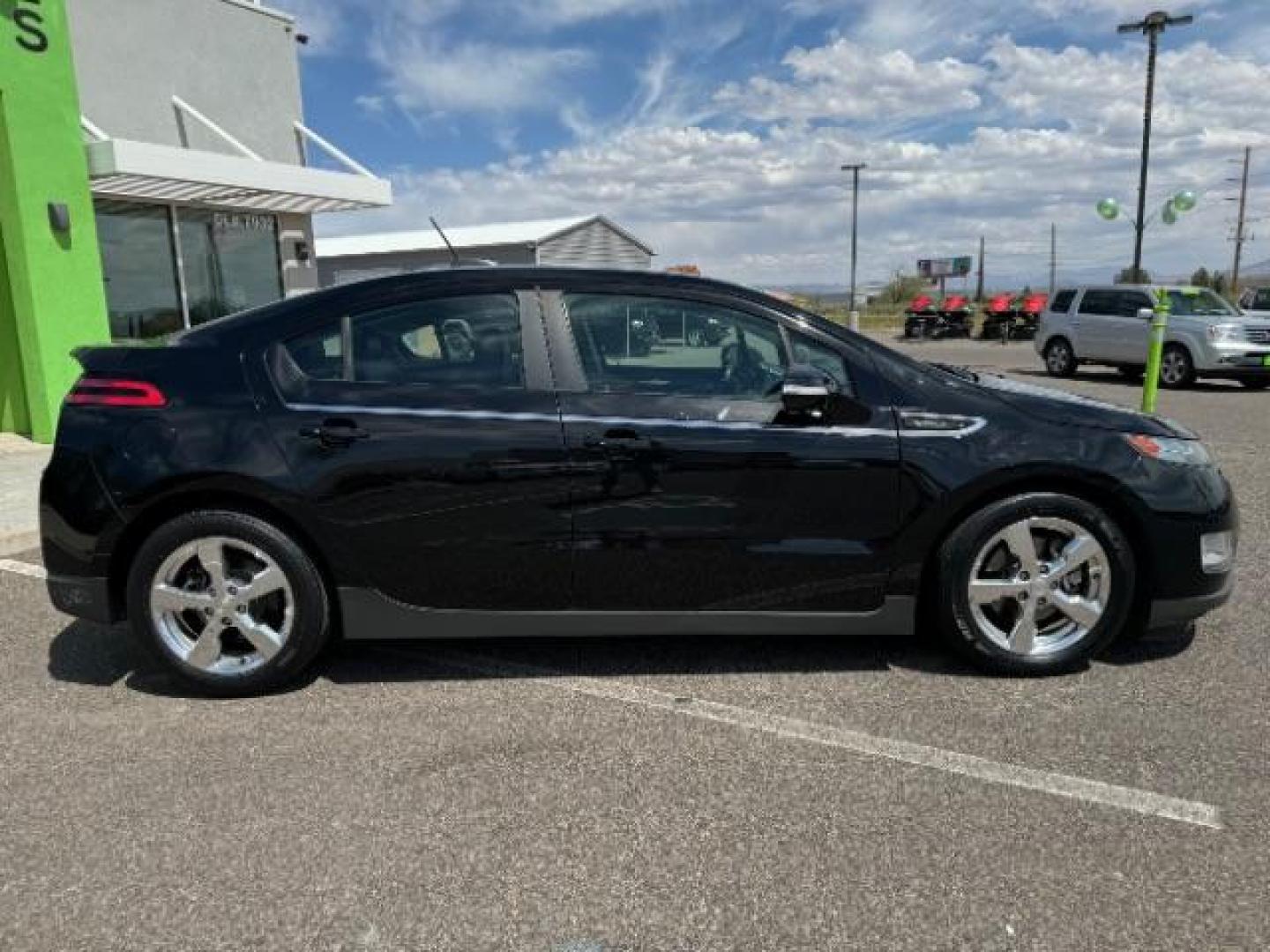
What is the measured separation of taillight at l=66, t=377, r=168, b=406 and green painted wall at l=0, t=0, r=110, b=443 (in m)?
5.95

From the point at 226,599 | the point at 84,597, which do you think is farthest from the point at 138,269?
the point at 226,599

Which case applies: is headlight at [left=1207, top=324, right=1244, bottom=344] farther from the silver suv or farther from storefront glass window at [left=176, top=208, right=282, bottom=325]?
storefront glass window at [left=176, top=208, right=282, bottom=325]

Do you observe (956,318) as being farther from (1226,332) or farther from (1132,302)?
(1226,332)

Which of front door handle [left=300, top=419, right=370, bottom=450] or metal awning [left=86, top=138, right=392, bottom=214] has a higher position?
metal awning [left=86, top=138, right=392, bottom=214]

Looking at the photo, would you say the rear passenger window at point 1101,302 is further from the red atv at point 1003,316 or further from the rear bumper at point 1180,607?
the rear bumper at point 1180,607

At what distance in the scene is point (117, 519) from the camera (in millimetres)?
3385

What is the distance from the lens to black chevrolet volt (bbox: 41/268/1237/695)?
3344mm

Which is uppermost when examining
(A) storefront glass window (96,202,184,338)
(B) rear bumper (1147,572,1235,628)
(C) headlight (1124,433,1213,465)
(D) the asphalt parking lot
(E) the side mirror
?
(A) storefront glass window (96,202,184,338)

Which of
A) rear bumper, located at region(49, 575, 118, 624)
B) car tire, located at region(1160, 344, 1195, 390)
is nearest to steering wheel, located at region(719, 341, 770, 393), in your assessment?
rear bumper, located at region(49, 575, 118, 624)

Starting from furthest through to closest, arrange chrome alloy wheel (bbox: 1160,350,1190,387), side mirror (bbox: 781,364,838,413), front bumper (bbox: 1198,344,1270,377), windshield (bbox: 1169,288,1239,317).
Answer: windshield (bbox: 1169,288,1239,317), chrome alloy wheel (bbox: 1160,350,1190,387), front bumper (bbox: 1198,344,1270,377), side mirror (bbox: 781,364,838,413)

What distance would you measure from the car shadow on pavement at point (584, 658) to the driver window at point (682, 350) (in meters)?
0.97

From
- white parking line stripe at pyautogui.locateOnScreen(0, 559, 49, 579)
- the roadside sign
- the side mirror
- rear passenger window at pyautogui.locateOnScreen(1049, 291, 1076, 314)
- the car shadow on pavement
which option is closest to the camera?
the side mirror

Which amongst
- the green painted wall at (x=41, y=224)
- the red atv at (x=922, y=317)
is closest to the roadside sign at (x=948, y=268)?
the red atv at (x=922, y=317)

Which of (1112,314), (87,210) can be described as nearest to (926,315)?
(1112,314)
